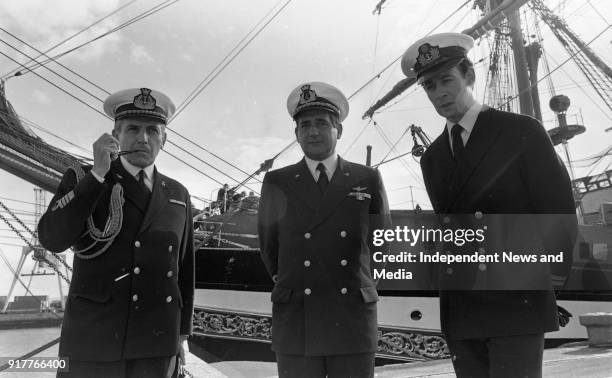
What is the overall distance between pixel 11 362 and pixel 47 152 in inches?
256

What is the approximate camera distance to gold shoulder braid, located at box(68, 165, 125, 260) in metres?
2.21

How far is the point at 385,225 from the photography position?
273 cm

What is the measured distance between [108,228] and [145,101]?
747 mm

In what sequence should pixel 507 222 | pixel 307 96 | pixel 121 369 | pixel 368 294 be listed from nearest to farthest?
pixel 507 222 < pixel 121 369 < pixel 368 294 < pixel 307 96

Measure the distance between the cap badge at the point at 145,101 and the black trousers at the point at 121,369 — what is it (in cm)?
130

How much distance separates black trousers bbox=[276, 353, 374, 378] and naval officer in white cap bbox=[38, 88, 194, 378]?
→ 581 millimetres

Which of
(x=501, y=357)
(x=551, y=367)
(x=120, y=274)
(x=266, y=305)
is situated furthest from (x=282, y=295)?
(x=266, y=305)

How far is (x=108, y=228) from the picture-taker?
7.32ft

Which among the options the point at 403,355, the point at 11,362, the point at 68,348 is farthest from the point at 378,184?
the point at 403,355

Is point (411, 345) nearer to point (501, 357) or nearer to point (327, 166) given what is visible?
point (327, 166)

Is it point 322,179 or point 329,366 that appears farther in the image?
point 322,179

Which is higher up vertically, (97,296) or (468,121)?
(468,121)

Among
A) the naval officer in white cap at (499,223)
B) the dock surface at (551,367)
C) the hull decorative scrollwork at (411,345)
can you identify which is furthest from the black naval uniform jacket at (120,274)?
the hull decorative scrollwork at (411,345)

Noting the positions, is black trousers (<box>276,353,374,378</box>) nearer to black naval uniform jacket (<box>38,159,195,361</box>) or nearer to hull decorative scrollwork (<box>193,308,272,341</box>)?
black naval uniform jacket (<box>38,159,195,361</box>)
